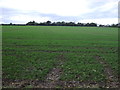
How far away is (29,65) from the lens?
10602mm

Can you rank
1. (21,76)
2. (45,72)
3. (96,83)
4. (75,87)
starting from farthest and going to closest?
(45,72) < (21,76) < (96,83) < (75,87)

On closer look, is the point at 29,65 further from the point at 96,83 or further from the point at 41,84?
the point at 96,83

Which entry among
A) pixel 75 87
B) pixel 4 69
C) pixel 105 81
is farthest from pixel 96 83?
pixel 4 69

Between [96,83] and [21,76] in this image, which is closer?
[96,83]

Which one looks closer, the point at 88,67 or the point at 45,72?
the point at 45,72

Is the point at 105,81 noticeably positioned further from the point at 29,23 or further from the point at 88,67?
the point at 29,23

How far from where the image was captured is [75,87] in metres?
7.08

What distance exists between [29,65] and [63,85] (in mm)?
4188

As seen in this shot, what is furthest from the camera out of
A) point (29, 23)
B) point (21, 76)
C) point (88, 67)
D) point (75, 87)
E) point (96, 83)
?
point (29, 23)

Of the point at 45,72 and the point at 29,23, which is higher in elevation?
the point at 29,23

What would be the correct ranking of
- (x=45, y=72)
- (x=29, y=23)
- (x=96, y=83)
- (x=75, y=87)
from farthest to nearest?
(x=29, y=23), (x=45, y=72), (x=96, y=83), (x=75, y=87)

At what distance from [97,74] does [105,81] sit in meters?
1.00

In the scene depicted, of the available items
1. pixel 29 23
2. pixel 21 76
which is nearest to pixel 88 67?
pixel 21 76

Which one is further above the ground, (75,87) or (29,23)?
(29,23)
